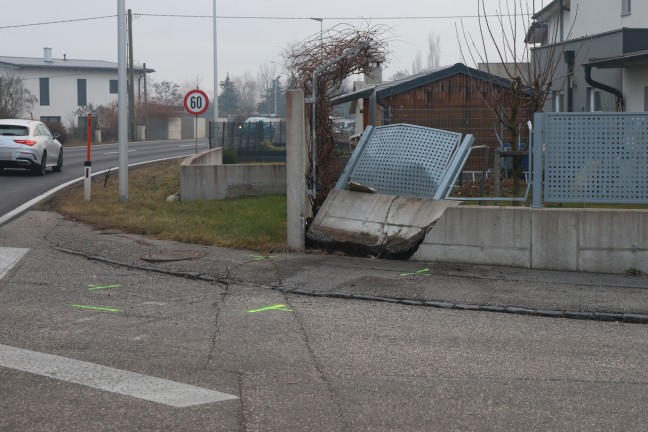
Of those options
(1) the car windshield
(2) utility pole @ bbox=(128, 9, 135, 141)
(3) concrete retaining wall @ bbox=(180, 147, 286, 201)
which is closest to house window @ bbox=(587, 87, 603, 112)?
(3) concrete retaining wall @ bbox=(180, 147, 286, 201)

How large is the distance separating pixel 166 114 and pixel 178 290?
7747 centimetres

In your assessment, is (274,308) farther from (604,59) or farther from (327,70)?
(604,59)

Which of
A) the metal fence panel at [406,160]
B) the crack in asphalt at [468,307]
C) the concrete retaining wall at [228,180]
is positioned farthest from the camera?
the concrete retaining wall at [228,180]

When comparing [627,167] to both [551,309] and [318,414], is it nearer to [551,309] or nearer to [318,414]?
[551,309]

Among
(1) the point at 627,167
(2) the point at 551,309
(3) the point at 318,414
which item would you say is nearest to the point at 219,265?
(2) the point at 551,309

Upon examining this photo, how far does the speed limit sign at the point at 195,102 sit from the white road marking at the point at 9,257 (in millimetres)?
14876

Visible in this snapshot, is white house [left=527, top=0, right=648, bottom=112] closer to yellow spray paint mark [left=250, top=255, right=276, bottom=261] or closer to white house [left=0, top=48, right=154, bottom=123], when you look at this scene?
yellow spray paint mark [left=250, top=255, right=276, bottom=261]

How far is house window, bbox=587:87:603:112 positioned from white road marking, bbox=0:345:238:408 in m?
19.1

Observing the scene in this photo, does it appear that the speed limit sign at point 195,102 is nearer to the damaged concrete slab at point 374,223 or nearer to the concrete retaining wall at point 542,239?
the damaged concrete slab at point 374,223

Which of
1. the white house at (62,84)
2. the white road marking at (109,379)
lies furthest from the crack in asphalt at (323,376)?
the white house at (62,84)

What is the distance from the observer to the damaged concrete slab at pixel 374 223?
452 inches

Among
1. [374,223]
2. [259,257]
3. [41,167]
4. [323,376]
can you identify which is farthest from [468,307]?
[41,167]

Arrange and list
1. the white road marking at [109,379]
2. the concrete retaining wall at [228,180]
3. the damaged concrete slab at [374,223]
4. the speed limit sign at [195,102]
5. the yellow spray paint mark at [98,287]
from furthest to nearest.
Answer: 1. the speed limit sign at [195,102]
2. the concrete retaining wall at [228,180]
3. the damaged concrete slab at [374,223]
4. the yellow spray paint mark at [98,287]
5. the white road marking at [109,379]

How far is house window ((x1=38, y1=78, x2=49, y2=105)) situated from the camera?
3371 inches
